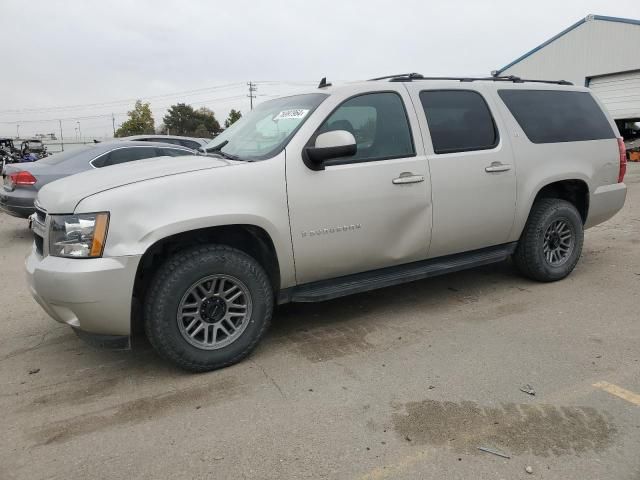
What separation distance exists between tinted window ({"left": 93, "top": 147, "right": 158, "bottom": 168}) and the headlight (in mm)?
5113

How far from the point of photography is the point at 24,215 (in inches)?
296

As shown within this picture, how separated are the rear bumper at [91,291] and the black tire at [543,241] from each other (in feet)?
11.9

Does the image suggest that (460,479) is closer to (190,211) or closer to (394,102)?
(190,211)

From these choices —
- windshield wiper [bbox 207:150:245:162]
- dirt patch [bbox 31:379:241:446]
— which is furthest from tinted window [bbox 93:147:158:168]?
dirt patch [bbox 31:379:241:446]

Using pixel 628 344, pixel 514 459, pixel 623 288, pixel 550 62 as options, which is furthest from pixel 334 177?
pixel 550 62

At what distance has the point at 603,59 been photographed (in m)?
26.3

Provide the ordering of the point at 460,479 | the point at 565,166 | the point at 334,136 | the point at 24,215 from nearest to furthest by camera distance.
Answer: the point at 460,479 < the point at 334,136 < the point at 565,166 < the point at 24,215

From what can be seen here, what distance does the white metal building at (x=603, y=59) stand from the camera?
24781 millimetres

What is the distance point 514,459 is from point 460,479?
317mm

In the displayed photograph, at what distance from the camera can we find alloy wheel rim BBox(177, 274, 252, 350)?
128 inches

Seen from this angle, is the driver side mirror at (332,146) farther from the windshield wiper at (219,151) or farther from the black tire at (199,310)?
the black tire at (199,310)

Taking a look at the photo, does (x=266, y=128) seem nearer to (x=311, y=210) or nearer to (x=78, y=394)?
(x=311, y=210)

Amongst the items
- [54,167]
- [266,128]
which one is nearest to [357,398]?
[266,128]

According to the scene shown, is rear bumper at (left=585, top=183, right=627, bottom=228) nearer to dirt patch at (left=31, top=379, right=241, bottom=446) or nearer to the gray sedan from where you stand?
dirt patch at (left=31, top=379, right=241, bottom=446)
